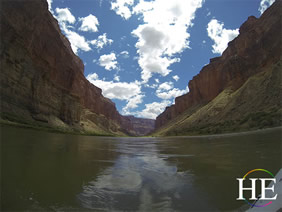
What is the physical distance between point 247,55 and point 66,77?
65.3m

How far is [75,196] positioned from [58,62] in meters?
65.7

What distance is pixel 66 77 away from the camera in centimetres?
6309

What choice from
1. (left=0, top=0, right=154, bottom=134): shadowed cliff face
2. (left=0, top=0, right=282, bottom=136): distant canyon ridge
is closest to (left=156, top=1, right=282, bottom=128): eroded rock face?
(left=0, top=0, right=282, bottom=136): distant canyon ridge

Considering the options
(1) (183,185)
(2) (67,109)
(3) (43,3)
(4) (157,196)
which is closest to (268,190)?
(1) (183,185)

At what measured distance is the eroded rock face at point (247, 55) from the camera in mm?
47406

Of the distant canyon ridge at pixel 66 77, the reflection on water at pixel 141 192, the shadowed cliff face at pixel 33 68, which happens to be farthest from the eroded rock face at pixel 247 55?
the shadowed cliff face at pixel 33 68

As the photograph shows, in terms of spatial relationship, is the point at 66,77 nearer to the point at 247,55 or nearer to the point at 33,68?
the point at 33,68

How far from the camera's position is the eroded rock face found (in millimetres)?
47406

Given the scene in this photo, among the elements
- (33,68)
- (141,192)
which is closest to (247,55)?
(33,68)

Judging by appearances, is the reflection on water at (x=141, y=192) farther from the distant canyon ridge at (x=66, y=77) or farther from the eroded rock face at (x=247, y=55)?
the eroded rock face at (x=247, y=55)

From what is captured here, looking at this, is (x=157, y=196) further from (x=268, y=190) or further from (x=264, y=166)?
(x=264, y=166)

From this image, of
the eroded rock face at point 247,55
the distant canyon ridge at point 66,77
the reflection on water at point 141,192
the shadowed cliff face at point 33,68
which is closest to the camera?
the reflection on water at point 141,192

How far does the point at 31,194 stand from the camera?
240 centimetres

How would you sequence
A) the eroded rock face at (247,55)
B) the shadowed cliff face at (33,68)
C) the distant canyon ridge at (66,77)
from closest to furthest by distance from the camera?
the distant canyon ridge at (66,77)
the shadowed cliff face at (33,68)
the eroded rock face at (247,55)
